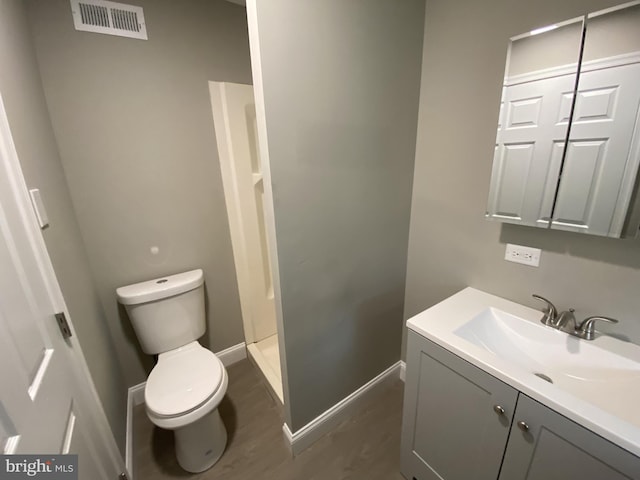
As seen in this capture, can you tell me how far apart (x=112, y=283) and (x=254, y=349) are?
1072 millimetres

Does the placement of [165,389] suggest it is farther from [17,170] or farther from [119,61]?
[119,61]

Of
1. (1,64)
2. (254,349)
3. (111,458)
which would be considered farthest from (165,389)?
(1,64)

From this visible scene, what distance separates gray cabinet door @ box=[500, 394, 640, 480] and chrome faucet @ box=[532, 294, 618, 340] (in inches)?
17.0

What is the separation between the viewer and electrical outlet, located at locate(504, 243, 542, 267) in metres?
1.16

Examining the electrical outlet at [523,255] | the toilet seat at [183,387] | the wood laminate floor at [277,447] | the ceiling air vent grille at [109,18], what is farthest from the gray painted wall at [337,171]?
the ceiling air vent grille at [109,18]

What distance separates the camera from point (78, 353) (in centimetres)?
97

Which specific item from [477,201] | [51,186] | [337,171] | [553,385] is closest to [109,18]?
[51,186]

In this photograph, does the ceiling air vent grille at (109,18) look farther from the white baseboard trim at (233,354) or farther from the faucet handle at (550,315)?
the faucet handle at (550,315)

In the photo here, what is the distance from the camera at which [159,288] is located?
5.01 ft

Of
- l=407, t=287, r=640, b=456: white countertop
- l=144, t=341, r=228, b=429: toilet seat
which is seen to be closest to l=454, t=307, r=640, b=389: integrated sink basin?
l=407, t=287, r=640, b=456: white countertop

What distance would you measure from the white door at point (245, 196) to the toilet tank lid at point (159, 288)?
0.37 m

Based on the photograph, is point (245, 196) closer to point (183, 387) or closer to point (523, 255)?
point (183, 387)

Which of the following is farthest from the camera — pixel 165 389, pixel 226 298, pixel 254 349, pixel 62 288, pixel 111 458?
pixel 254 349

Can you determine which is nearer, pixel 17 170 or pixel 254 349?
pixel 17 170
